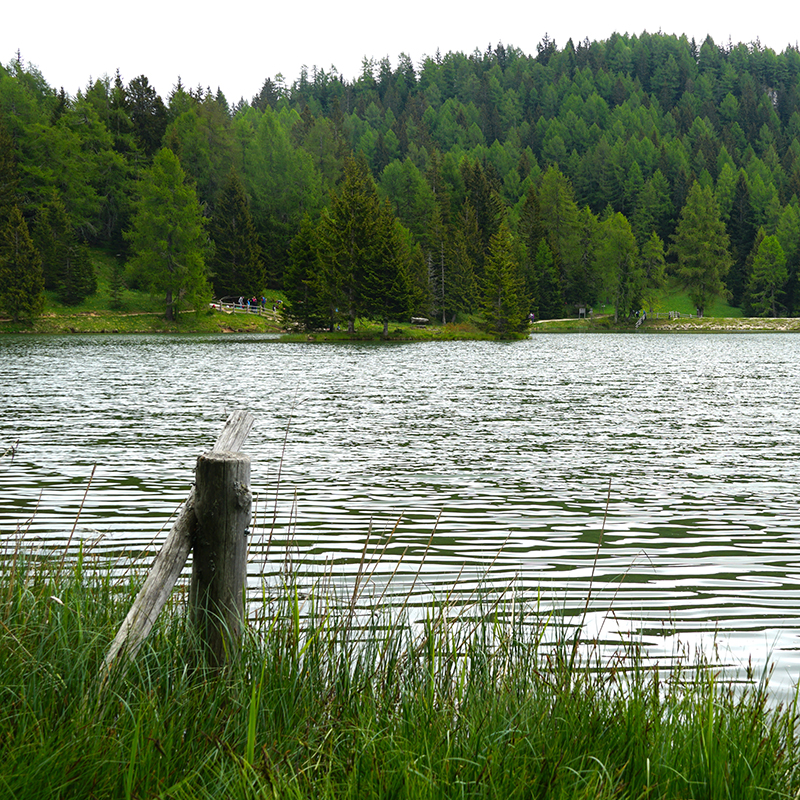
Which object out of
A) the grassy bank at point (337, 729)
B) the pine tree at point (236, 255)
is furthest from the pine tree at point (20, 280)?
the grassy bank at point (337, 729)

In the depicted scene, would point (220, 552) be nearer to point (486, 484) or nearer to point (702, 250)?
point (486, 484)

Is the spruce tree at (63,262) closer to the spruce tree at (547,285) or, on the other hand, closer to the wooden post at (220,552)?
the spruce tree at (547,285)

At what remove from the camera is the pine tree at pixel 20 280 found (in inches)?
2825

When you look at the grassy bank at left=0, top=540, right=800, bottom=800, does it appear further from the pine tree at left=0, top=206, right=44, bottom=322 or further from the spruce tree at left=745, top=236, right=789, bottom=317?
the spruce tree at left=745, top=236, right=789, bottom=317

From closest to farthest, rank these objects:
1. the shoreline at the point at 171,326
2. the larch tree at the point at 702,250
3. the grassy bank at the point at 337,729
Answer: the grassy bank at the point at 337,729 → the shoreline at the point at 171,326 → the larch tree at the point at 702,250

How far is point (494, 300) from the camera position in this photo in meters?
81.5


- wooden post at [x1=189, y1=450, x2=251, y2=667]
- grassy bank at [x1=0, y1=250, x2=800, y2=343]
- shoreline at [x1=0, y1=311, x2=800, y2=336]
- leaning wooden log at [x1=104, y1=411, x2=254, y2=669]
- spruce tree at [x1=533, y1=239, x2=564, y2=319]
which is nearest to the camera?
leaning wooden log at [x1=104, y1=411, x2=254, y2=669]

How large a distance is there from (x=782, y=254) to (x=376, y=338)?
71.4 metres

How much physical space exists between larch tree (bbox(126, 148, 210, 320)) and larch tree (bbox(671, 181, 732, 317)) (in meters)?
69.2

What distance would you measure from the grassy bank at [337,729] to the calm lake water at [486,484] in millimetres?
588

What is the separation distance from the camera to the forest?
76.4 meters

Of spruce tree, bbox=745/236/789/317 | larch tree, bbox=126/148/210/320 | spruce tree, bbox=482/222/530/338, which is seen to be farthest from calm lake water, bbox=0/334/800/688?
spruce tree, bbox=745/236/789/317

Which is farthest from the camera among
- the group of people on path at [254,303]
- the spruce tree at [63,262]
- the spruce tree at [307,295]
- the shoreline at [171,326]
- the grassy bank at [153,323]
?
the group of people on path at [254,303]

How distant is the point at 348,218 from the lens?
76.1 meters
